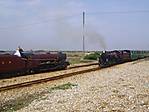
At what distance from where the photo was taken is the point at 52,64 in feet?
107

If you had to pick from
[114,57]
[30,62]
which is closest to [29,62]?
[30,62]

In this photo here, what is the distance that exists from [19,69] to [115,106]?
16.7 m

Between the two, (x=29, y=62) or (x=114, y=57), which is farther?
(x=114, y=57)

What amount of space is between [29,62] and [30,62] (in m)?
0.15

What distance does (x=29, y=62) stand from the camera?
28.1 m

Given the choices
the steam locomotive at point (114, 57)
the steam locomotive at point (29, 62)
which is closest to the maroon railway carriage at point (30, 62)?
the steam locomotive at point (29, 62)

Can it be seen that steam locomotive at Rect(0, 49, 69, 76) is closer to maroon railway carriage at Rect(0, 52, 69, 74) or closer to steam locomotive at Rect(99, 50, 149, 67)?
maroon railway carriage at Rect(0, 52, 69, 74)

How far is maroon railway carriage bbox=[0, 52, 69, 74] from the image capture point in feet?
84.1

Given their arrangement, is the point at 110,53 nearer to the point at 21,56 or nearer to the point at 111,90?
the point at 21,56

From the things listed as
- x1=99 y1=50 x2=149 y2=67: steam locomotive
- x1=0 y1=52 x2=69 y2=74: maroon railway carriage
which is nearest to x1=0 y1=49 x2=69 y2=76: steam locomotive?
x1=0 y1=52 x2=69 y2=74: maroon railway carriage

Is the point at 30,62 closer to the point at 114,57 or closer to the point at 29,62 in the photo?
the point at 29,62

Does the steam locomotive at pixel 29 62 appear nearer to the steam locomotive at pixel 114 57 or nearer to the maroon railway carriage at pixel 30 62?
the maroon railway carriage at pixel 30 62

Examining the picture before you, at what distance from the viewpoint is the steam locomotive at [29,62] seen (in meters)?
25.7

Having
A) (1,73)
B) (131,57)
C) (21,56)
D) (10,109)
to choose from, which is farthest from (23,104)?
(131,57)
